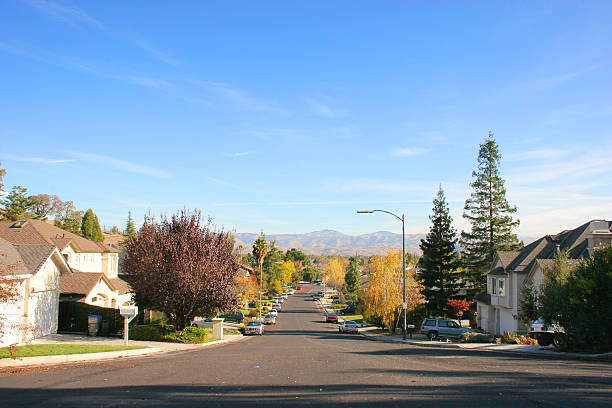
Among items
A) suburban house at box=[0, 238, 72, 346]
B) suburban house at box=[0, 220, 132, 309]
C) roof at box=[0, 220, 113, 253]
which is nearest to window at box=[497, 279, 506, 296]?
suburban house at box=[0, 220, 132, 309]

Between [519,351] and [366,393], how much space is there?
55.8 ft

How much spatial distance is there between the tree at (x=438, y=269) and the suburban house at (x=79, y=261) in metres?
30.3

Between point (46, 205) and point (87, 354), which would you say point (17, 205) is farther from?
point (87, 354)

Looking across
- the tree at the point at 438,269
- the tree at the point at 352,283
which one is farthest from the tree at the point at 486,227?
the tree at the point at 352,283

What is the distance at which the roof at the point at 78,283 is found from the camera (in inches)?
1247

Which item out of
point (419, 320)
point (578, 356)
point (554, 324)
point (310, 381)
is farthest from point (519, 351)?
point (419, 320)

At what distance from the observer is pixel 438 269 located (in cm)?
5209

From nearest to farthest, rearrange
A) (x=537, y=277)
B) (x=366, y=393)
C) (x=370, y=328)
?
(x=366, y=393) → (x=537, y=277) → (x=370, y=328)

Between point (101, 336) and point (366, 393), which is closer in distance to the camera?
point (366, 393)

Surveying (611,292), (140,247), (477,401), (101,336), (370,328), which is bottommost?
(370,328)

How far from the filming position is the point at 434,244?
173ft

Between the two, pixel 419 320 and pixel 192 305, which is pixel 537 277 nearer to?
pixel 419 320

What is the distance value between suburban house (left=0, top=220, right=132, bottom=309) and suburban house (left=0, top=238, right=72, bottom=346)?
3.02 meters

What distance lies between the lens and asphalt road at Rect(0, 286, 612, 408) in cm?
1000
